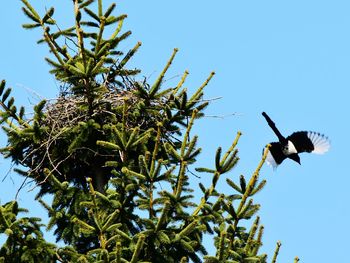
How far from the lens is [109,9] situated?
30.1 ft

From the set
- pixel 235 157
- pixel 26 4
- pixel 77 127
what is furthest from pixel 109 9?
pixel 235 157

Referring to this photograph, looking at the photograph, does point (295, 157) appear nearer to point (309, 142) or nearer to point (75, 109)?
point (309, 142)

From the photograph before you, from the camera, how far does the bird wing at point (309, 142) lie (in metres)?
8.48

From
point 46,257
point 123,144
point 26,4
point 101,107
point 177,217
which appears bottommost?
point 46,257

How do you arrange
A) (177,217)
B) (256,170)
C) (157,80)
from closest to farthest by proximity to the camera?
(256,170) → (177,217) → (157,80)

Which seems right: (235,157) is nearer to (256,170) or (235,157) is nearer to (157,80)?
(256,170)

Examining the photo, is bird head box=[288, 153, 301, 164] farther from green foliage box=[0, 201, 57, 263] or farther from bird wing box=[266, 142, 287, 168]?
green foliage box=[0, 201, 57, 263]

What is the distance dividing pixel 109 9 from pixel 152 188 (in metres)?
2.96

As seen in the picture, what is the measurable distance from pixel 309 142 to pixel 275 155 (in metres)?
0.53

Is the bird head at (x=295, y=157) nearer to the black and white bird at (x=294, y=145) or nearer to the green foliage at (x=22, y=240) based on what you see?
the black and white bird at (x=294, y=145)

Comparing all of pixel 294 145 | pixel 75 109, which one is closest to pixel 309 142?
pixel 294 145

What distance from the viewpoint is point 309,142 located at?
870 cm

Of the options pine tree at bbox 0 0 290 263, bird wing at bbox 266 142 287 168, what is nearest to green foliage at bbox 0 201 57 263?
pine tree at bbox 0 0 290 263

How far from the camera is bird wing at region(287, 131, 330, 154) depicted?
27.8ft
